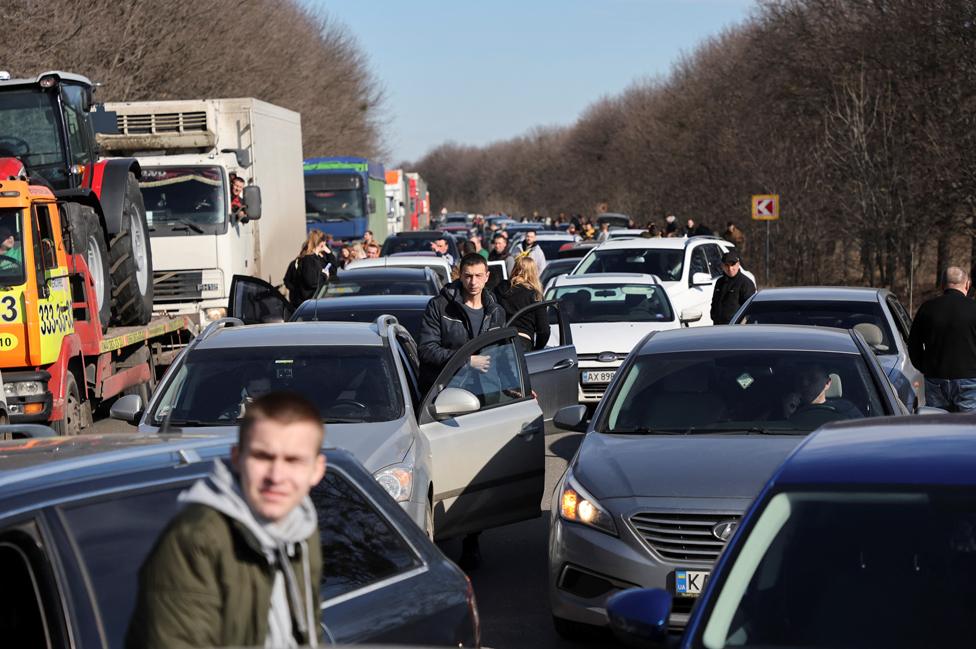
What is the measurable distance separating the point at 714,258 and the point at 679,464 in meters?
15.5

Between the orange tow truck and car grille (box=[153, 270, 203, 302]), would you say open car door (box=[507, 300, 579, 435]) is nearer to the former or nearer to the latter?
the orange tow truck

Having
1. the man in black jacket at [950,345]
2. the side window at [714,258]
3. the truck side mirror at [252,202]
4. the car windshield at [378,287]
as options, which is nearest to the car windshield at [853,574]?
the man in black jacket at [950,345]

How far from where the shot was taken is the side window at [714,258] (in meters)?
22.0

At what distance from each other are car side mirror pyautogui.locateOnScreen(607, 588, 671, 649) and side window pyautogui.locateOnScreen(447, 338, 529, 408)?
471 cm

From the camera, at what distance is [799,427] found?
7.83 metres

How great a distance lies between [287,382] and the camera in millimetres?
8125

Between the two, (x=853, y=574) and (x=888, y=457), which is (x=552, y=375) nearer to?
(x=888, y=457)

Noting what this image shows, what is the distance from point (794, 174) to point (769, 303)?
32451 mm

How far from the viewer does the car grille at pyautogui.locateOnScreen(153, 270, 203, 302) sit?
21.2 metres

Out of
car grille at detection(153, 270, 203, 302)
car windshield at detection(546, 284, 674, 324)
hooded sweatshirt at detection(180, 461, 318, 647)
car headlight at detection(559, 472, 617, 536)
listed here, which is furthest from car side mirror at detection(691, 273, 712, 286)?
hooded sweatshirt at detection(180, 461, 318, 647)

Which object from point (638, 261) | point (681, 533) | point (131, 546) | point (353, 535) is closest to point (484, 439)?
point (681, 533)

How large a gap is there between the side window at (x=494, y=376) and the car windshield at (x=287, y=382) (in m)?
0.76

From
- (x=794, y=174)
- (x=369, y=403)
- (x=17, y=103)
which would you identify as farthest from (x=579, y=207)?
(x=369, y=403)

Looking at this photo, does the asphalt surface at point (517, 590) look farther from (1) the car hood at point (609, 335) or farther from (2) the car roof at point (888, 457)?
(1) the car hood at point (609, 335)
